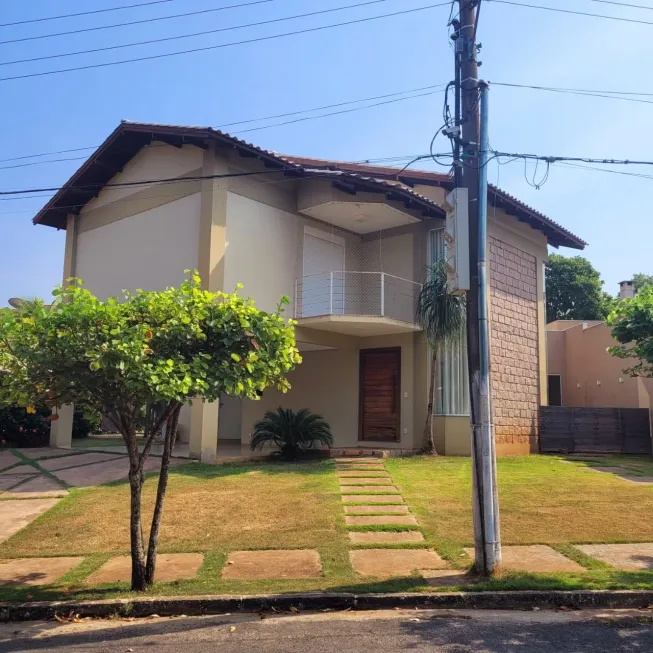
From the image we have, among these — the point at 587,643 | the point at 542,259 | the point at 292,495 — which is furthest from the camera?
the point at 542,259

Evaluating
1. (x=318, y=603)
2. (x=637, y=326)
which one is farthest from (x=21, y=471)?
(x=637, y=326)

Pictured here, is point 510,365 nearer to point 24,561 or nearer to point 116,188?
point 116,188

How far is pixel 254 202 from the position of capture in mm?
14508

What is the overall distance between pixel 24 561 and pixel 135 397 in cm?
291

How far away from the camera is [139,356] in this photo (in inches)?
219

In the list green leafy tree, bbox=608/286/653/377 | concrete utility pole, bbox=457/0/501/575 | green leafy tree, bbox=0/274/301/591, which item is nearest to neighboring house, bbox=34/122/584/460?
green leafy tree, bbox=608/286/653/377

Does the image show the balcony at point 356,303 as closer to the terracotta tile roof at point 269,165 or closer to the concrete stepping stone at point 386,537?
the terracotta tile roof at point 269,165

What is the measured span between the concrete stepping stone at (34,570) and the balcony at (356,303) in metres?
8.48

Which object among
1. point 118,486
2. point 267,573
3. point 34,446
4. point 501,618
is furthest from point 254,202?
point 501,618

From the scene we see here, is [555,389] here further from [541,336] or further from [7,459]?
[7,459]

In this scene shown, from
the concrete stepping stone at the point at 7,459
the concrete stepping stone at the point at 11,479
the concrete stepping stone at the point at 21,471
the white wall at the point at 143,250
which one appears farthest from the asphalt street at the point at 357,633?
the white wall at the point at 143,250

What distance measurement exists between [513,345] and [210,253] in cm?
843

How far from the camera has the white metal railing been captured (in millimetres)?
15453

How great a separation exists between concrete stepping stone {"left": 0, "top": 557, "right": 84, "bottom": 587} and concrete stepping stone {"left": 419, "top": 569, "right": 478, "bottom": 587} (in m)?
3.78
